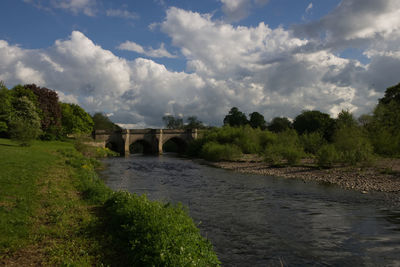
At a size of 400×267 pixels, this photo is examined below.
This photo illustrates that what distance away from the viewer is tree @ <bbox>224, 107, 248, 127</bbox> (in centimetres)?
11338

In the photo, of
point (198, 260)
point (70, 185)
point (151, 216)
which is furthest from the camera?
point (70, 185)

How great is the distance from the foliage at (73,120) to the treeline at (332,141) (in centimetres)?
3219

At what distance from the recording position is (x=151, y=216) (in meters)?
9.27

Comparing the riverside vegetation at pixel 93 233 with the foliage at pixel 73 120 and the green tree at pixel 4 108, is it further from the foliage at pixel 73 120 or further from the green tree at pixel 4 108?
the foliage at pixel 73 120

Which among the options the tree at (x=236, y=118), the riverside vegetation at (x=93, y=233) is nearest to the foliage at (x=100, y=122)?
the tree at (x=236, y=118)

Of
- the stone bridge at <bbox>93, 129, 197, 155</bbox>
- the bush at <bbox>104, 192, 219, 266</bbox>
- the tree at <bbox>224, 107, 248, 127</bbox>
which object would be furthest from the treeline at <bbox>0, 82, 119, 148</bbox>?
the tree at <bbox>224, 107, 248, 127</bbox>

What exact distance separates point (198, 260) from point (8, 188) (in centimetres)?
1118

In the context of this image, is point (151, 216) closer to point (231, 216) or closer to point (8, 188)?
point (231, 216)

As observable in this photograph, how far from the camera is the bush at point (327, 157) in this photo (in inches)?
1281

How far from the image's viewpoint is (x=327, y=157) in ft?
107

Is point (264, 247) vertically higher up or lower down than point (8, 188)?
lower down

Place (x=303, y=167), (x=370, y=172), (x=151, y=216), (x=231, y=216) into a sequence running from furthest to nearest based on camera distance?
(x=303, y=167), (x=370, y=172), (x=231, y=216), (x=151, y=216)

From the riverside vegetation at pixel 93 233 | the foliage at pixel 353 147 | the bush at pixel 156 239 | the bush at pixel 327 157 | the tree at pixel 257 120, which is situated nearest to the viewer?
the bush at pixel 156 239

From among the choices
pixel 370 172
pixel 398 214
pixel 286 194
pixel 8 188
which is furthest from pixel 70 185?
pixel 370 172
